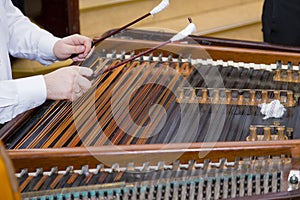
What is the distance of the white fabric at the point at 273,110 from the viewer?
1.86m

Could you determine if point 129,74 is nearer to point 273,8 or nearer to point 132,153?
point 132,153

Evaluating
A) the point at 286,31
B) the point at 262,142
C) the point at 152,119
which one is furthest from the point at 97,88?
the point at 286,31

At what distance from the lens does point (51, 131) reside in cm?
178

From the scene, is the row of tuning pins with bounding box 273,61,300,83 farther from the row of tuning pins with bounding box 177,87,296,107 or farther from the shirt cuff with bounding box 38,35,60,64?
the shirt cuff with bounding box 38,35,60,64

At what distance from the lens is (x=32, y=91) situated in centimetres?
Answer: 179

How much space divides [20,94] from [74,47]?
1.09 ft

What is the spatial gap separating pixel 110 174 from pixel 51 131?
0.90 ft

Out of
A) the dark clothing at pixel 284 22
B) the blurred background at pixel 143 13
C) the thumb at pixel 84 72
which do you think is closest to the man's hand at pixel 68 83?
the thumb at pixel 84 72

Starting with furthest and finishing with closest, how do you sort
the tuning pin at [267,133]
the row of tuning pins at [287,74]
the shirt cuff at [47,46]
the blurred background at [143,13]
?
the blurred background at [143,13] → the shirt cuff at [47,46] → the row of tuning pins at [287,74] → the tuning pin at [267,133]

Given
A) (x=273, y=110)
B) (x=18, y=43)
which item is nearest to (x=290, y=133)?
(x=273, y=110)

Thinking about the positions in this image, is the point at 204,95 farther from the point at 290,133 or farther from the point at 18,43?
the point at 18,43

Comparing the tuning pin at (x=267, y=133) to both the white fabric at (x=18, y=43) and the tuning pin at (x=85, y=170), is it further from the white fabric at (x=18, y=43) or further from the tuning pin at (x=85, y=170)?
the white fabric at (x=18, y=43)

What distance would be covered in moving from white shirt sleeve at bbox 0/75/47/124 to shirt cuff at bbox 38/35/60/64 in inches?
13.2

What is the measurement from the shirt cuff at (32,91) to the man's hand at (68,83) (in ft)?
0.05
